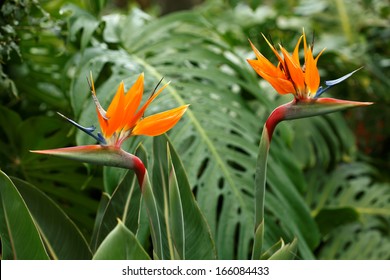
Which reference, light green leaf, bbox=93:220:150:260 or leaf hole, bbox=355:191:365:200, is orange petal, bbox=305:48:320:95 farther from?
leaf hole, bbox=355:191:365:200

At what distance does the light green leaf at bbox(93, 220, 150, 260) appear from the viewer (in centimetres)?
82

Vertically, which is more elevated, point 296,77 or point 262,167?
point 296,77

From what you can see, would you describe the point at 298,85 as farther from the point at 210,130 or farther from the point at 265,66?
the point at 210,130

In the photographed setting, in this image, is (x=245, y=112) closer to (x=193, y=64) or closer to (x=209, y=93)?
(x=209, y=93)

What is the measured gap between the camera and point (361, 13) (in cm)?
258

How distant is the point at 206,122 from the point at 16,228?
671mm

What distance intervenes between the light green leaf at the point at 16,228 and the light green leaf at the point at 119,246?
12cm

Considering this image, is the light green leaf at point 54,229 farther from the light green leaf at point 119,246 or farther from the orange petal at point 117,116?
the orange petal at point 117,116

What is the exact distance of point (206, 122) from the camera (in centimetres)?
146

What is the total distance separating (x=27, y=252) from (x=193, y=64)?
107 centimetres

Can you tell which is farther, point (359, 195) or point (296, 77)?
point (359, 195)

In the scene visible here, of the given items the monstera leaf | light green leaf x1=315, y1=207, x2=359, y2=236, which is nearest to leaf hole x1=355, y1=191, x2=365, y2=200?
light green leaf x1=315, y1=207, x2=359, y2=236

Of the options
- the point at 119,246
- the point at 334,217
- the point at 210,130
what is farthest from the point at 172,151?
the point at 334,217

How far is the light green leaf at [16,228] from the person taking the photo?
0.86 metres
